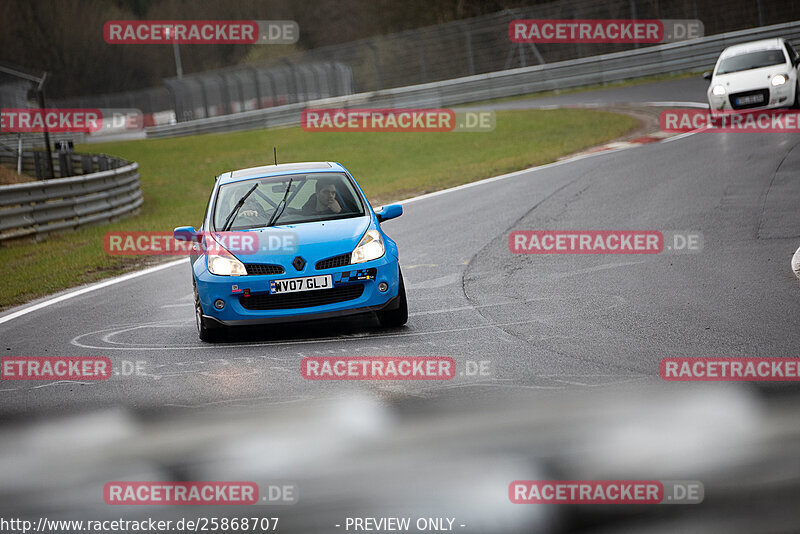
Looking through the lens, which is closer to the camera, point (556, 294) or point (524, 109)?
point (556, 294)

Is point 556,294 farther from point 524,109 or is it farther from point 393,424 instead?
point 524,109

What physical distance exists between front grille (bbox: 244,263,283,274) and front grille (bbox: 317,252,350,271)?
312 mm

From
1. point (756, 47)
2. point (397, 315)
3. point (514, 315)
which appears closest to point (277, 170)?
point (397, 315)

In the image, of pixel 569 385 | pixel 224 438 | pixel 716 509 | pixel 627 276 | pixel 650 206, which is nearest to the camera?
pixel 716 509

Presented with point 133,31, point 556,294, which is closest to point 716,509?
point 556,294

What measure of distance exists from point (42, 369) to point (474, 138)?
2189 cm

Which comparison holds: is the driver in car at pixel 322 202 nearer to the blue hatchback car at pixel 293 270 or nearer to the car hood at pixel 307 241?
the blue hatchback car at pixel 293 270

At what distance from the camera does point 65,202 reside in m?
18.0

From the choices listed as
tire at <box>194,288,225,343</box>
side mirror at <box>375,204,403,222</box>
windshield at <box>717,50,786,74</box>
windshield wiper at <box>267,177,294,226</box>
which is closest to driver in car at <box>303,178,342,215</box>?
windshield wiper at <box>267,177,294,226</box>

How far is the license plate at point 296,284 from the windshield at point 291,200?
918mm

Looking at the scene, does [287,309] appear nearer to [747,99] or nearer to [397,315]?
[397,315]

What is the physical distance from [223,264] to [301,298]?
71 cm

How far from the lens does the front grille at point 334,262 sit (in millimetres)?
7684

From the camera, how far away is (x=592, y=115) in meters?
27.6
